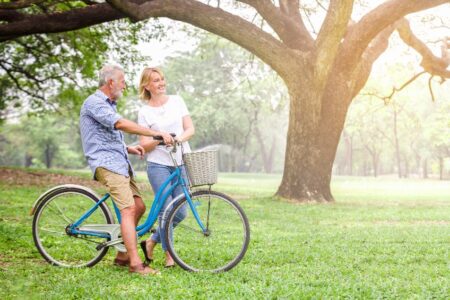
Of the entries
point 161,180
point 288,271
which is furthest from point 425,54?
point 161,180

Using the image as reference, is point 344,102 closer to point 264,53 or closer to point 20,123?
point 264,53

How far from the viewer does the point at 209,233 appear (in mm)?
6258

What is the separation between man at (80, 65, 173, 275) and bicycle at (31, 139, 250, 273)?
0.24 meters

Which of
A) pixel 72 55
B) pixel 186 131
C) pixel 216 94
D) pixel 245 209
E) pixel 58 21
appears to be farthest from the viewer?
pixel 216 94

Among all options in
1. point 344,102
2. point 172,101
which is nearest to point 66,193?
point 172,101

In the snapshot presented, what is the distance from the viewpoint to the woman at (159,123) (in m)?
6.18

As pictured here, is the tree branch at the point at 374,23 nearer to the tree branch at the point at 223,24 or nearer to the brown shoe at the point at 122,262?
the tree branch at the point at 223,24

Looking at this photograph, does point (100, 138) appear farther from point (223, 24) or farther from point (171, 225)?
point (223, 24)

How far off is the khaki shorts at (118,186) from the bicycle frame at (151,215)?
8.9 inches

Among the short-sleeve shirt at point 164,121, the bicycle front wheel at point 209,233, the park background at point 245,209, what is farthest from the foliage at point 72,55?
the bicycle front wheel at point 209,233

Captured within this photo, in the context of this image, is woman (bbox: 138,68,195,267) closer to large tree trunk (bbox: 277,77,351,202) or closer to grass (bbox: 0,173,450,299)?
grass (bbox: 0,173,450,299)

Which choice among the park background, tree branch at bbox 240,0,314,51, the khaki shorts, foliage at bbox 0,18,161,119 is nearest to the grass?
the park background

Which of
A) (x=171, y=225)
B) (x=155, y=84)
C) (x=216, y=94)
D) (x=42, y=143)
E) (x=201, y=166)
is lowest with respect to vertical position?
(x=171, y=225)

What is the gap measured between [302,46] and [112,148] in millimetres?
12159
